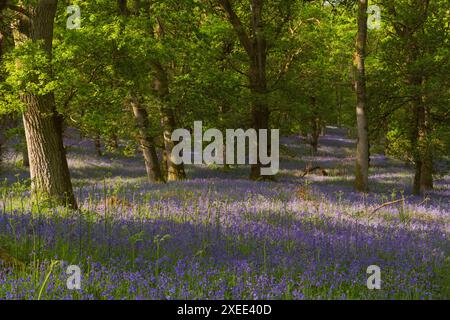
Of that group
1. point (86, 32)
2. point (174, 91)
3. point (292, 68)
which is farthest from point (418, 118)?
point (86, 32)

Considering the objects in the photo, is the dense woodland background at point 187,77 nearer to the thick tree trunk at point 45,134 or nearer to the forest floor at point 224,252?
the thick tree trunk at point 45,134

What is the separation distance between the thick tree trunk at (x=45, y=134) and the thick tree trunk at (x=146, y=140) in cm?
699

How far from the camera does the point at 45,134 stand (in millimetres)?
8883

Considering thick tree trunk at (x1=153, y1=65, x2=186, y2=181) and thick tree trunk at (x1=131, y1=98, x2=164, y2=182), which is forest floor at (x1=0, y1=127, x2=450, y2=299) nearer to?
thick tree trunk at (x1=131, y1=98, x2=164, y2=182)

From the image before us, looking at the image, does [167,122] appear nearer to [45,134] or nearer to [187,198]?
[187,198]

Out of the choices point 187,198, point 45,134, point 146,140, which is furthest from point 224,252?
point 146,140

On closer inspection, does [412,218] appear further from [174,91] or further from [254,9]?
[254,9]

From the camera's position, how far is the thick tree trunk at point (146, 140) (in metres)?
16.3

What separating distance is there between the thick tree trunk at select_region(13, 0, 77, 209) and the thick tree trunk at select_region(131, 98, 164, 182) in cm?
699

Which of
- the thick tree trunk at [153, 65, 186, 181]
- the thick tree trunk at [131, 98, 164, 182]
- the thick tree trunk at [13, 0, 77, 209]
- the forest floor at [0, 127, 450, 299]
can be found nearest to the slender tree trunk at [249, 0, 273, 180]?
the thick tree trunk at [153, 65, 186, 181]

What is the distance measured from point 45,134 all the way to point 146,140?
8.17 metres

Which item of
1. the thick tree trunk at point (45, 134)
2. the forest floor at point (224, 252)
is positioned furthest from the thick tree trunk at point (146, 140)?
the thick tree trunk at point (45, 134)

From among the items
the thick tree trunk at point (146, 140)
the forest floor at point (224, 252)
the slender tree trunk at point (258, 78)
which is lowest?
the forest floor at point (224, 252)

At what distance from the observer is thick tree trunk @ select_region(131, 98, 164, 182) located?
16.3 meters
